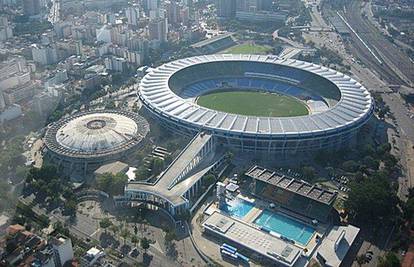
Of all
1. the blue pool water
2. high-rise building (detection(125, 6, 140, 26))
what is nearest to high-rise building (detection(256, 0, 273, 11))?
high-rise building (detection(125, 6, 140, 26))

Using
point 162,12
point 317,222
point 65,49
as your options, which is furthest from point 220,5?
point 317,222

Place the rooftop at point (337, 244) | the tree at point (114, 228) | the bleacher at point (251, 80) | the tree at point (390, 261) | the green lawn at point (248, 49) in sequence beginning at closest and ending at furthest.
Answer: the tree at point (390, 261) → the rooftop at point (337, 244) → the tree at point (114, 228) → the bleacher at point (251, 80) → the green lawn at point (248, 49)

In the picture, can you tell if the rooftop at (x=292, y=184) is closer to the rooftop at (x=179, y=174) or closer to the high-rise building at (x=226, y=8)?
Result: the rooftop at (x=179, y=174)

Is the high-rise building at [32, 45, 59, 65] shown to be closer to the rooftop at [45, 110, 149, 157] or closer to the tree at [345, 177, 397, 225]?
the rooftop at [45, 110, 149, 157]

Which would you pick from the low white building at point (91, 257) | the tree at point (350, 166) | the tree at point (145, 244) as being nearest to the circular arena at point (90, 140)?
the tree at point (145, 244)

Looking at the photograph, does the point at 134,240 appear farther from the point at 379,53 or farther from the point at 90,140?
Result: the point at 379,53

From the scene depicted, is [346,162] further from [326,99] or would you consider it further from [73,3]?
[73,3]

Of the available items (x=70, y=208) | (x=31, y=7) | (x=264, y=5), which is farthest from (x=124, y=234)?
(x=264, y=5)
